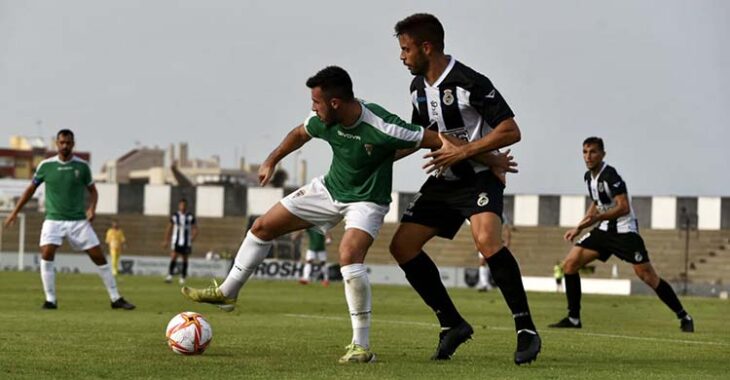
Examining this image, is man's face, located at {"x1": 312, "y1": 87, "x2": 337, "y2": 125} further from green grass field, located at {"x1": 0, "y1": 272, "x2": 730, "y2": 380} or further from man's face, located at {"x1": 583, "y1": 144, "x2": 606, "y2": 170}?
man's face, located at {"x1": 583, "y1": 144, "x2": 606, "y2": 170}

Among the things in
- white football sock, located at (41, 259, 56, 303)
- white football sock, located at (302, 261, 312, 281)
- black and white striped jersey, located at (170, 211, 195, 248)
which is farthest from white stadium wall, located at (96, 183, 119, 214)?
white football sock, located at (41, 259, 56, 303)

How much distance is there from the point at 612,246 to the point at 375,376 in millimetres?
8716

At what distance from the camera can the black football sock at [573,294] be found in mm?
17375

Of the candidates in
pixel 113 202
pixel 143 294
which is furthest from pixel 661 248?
pixel 143 294

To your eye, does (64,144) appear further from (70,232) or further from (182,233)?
(182,233)

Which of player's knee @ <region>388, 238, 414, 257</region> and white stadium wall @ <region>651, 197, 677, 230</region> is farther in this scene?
white stadium wall @ <region>651, 197, 677, 230</region>

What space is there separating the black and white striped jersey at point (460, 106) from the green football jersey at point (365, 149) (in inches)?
11.7

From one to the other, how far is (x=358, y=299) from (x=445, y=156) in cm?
118

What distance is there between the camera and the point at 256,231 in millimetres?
10945

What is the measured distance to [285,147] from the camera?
1089 centimetres

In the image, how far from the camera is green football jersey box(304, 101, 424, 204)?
34.2ft

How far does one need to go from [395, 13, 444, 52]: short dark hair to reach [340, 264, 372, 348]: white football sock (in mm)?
1653

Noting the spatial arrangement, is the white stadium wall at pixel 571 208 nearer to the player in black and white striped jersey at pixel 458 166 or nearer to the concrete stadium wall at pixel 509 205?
the concrete stadium wall at pixel 509 205

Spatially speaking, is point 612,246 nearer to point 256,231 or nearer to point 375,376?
point 256,231
